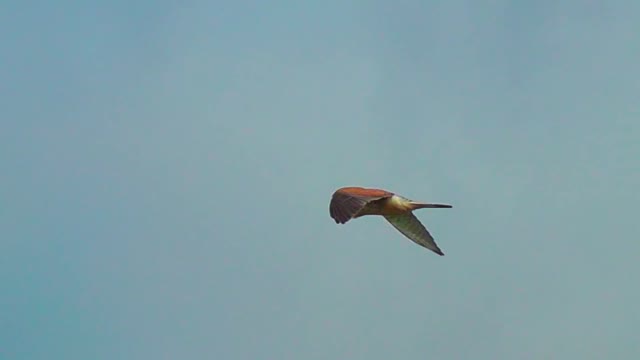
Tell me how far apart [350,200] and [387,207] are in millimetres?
4496

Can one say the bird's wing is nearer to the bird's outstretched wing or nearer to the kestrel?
the kestrel

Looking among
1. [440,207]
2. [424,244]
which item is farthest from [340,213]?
[424,244]

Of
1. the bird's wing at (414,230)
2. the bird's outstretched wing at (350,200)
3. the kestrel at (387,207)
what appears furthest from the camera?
the bird's wing at (414,230)

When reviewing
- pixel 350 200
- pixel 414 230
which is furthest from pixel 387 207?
pixel 350 200

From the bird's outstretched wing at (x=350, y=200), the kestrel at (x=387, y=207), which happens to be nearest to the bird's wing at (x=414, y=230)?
the kestrel at (x=387, y=207)

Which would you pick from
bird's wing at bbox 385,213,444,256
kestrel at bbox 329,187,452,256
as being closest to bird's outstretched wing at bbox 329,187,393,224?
kestrel at bbox 329,187,452,256

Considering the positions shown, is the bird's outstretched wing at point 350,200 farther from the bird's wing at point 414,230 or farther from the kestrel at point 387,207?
the bird's wing at point 414,230

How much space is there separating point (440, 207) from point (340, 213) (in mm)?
5622

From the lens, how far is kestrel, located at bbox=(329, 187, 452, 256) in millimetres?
38406

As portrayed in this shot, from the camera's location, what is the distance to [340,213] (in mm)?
36875

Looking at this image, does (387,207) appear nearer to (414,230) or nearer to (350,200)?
(414,230)

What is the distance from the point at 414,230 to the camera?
146ft

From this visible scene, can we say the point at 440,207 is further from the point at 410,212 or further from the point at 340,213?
the point at 340,213

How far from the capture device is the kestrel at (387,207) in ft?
126
